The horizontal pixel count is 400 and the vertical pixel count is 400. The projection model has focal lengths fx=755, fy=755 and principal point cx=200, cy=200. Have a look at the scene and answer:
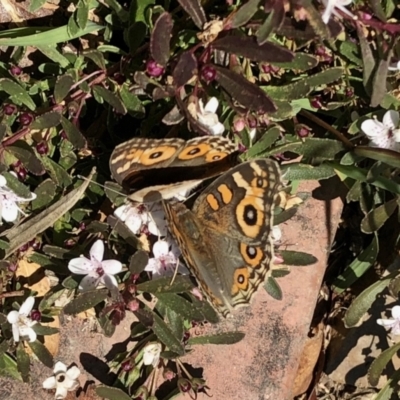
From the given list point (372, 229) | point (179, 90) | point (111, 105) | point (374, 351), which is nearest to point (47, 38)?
point (111, 105)

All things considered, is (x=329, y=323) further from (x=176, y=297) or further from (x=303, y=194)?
(x=176, y=297)

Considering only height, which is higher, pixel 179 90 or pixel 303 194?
pixel 179 90

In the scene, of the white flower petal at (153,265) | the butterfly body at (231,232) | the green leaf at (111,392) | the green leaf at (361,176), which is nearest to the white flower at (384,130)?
the green leaf at (361,176)

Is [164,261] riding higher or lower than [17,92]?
lower

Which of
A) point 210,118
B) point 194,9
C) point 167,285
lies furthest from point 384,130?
point 167,285

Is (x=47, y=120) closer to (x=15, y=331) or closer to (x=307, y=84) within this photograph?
(x=15, y=331)

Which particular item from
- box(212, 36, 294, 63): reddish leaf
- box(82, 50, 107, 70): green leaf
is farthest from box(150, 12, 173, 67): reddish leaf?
box(82, 50, 107, 70): green leaf

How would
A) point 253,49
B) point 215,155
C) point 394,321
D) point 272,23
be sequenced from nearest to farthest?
point 272,23 → point 253,49 → point 215,155 → point 394,321
